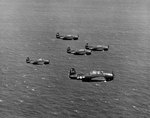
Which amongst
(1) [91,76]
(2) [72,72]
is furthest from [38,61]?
(1) [91,76]

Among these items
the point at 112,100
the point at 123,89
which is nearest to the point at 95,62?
the point at 123,89

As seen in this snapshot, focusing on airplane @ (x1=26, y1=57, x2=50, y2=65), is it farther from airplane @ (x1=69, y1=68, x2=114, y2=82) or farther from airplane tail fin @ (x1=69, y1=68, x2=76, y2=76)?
airplane @ (x1=69, y1=68, x2=114, y2=82)

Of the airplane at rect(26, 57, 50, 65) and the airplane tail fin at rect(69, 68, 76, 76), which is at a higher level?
the airplane at rect(26, 57, 50, 65)

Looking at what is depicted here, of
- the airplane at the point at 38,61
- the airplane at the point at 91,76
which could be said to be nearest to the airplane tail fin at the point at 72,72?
the airplane at the point at 91,76

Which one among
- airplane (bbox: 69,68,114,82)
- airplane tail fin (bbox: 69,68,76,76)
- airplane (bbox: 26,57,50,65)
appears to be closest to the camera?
airplane (bbox: 69,68,114,82)

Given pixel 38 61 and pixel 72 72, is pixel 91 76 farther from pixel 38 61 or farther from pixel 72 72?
pixel 38 61

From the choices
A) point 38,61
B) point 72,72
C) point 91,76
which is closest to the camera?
point 91,76

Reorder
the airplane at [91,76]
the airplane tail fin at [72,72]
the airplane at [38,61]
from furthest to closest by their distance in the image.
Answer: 1. the airplane at [38,61]
2. the airplane tail fin at [72,72]
3. the airplane at [91,76]

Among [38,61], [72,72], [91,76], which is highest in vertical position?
[38,61]

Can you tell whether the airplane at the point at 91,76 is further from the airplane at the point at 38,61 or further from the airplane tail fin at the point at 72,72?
the airplane at the point at 38,61

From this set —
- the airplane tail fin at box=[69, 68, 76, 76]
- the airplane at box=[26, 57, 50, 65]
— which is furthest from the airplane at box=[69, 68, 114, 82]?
the airplane at box=[26, 57, 50, 65]

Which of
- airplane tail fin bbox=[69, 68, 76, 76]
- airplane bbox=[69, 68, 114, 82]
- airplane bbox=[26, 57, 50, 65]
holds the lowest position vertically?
airplane bbox=[69, 68, 114, 82]
